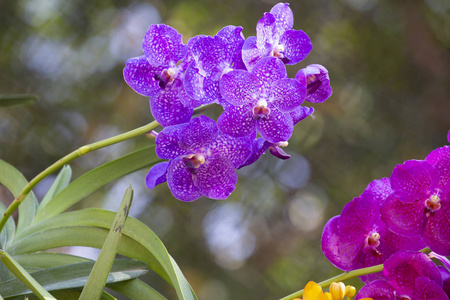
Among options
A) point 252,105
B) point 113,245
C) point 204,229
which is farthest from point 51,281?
point 204,229

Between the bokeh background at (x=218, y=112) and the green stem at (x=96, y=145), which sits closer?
the green stem at (x=96, y=145)

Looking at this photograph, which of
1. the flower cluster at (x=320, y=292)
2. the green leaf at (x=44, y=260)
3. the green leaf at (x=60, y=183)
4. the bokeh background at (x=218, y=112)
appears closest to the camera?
the flower cluster at (x=320, y=292)

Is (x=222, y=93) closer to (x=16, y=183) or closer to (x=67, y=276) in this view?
(x=67, y=276)

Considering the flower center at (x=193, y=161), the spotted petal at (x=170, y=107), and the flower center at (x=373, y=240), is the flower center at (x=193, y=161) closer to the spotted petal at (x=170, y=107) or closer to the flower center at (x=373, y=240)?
the spotted petal at (x=170, y=107)

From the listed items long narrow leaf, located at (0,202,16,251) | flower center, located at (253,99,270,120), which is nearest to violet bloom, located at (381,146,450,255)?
flower center, located at (253,99,270,120)

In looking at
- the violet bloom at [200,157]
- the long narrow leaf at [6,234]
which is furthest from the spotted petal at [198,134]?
the long narrow leaf at [6,234]

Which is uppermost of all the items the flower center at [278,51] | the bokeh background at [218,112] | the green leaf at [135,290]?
the bokeh background at [218,112]

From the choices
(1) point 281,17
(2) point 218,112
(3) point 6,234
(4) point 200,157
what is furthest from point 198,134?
(2) point 218,112
